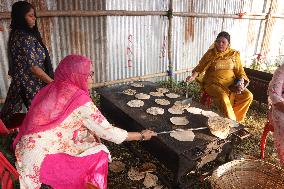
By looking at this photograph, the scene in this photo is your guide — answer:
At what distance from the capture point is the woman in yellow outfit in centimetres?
475

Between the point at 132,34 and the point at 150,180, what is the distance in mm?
3784

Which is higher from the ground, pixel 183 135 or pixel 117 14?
pixel 117 14

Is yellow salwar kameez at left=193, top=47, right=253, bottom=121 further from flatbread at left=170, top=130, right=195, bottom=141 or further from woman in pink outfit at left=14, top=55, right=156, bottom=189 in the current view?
woman in pink outfit at left=14, top=55, right=156, bottom=189

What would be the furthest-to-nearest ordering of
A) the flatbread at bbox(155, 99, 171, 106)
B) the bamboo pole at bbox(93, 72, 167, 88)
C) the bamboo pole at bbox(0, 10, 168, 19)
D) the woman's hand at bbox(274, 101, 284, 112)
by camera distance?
the bamboo pole at bbox(93, 72, 167, 88), the bamboo pole at bbox(0, 10, 168, 19), the flatbread at bbox(155, 99, 171, 106), the woman's hand at bbox(274, 101, 284, 112)

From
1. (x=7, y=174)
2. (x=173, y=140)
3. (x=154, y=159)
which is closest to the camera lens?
(x=7, y=174)

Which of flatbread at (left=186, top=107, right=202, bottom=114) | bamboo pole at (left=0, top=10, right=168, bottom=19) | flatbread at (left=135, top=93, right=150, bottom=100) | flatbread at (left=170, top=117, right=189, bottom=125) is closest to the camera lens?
flatbread at (left=170, top=117, right=189, bottom=125)

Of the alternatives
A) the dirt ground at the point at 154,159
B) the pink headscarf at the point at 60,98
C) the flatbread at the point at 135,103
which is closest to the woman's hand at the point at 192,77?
the flatbread at the point at 135,103

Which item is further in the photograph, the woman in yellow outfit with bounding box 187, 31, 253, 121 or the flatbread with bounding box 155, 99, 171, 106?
the woman in yellow outfit with bounding box 187, 31, 253, 121

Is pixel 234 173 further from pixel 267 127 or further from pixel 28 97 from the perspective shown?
pixel 28 97

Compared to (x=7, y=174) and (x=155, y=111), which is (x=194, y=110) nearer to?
(x=155, y=111)

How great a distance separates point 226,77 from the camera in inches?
193

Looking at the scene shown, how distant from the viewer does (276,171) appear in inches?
108

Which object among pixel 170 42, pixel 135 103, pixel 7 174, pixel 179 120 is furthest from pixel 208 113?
pixel 170 42

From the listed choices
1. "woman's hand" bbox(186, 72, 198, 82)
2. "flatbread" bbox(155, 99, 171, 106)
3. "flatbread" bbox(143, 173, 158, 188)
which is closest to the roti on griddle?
"flatbread" bbox(155, 99, 171, 106)
